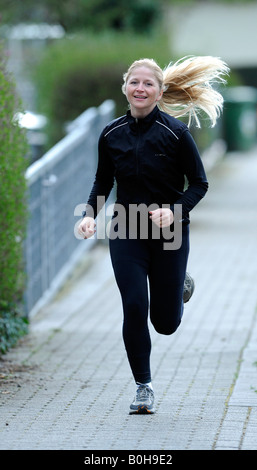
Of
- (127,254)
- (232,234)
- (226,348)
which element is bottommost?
(232,234)

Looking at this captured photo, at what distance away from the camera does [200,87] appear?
5.62m

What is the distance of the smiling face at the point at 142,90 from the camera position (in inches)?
204

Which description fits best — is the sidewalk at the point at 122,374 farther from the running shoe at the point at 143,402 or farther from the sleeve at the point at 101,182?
the sleeve at the point at 101,182

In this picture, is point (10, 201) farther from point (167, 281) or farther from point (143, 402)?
point (143, 402)

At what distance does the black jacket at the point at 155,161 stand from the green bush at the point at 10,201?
5.89 feet

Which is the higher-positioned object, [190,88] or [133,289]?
[190,88]

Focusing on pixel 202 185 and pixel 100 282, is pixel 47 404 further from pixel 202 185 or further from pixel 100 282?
pixel 100 282

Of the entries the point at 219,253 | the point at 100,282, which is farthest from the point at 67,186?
the point at 219,253

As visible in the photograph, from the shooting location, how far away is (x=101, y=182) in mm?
5465

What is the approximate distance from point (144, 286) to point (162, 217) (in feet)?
1.53

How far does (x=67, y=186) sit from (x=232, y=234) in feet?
12.2

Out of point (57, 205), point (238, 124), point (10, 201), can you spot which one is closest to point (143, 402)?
point (10, 201)

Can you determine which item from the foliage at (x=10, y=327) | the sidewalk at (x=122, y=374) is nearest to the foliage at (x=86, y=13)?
the sidewalk at (x=122, y=374)

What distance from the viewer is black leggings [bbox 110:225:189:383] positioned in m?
5.20
